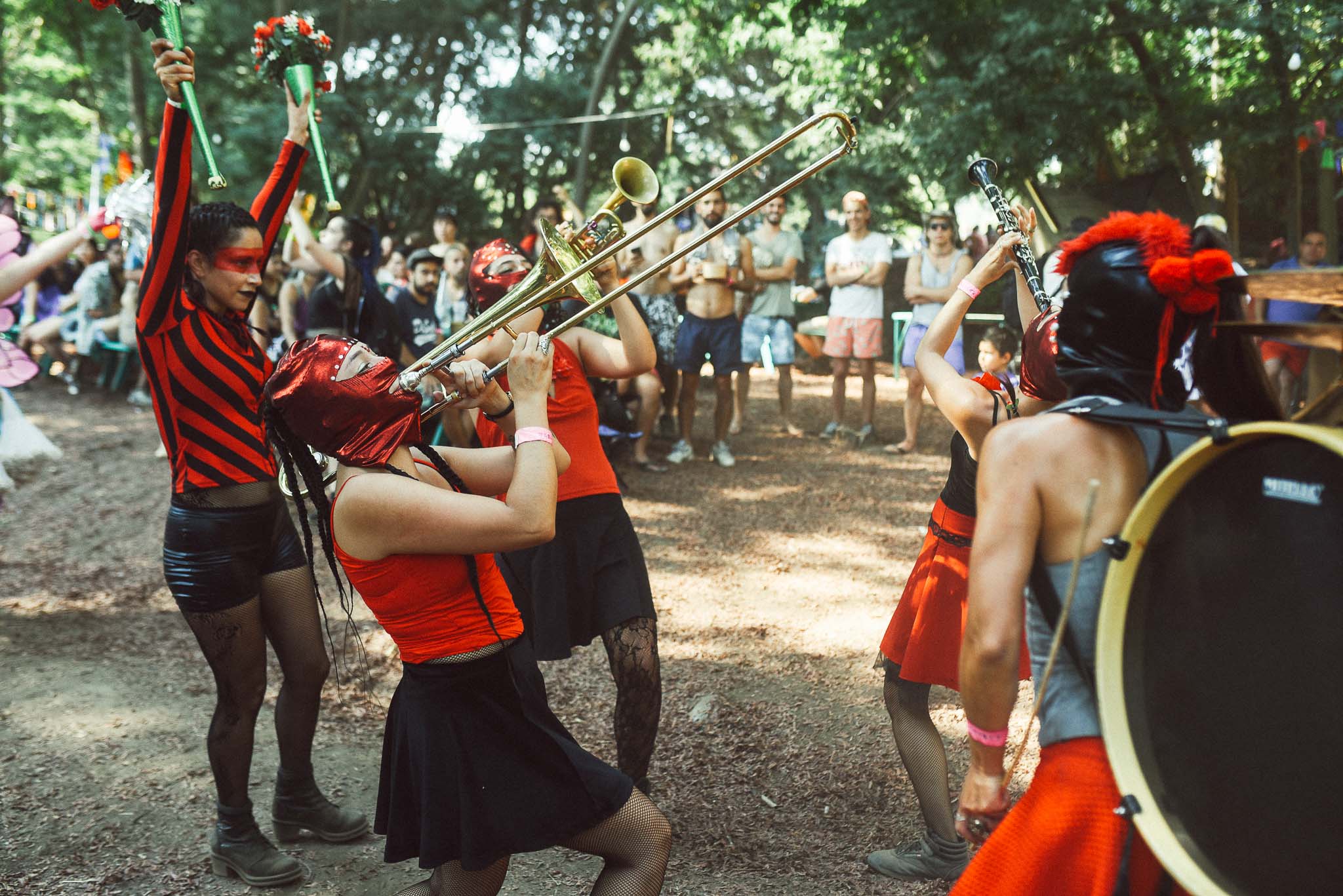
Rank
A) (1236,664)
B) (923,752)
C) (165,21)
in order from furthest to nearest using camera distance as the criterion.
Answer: (165,21) < (923,752) < (1236,664)

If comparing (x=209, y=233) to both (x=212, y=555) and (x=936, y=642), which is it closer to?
(x=212, y=555)

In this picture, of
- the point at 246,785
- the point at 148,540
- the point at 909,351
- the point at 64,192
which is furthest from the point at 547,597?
the point at 64,192

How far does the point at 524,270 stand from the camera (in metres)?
3.71

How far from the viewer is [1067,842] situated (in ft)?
6.00

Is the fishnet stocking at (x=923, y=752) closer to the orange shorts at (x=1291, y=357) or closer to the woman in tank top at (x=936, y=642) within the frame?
the woman in tank top at (x=936, y=642)

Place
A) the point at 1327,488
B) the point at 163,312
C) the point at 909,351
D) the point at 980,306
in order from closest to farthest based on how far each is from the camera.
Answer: the point at 1327,488, the point at 163,312, the point at 909,351, the point at 980,306

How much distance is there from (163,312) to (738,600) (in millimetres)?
3581

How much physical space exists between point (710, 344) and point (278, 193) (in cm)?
575

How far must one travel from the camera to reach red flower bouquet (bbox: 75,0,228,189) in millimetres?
3422

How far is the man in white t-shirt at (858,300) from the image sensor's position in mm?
9734

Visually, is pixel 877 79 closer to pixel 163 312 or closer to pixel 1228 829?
pixel 163 312

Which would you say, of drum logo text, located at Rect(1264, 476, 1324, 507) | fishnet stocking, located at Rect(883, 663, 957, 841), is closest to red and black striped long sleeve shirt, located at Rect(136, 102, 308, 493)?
fishnet stocking, located at Rect(883, 663, 957, 841)

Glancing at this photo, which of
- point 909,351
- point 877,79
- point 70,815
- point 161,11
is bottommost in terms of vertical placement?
point 70,815

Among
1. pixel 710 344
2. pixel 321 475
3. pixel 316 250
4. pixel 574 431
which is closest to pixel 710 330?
pixel 710 344
